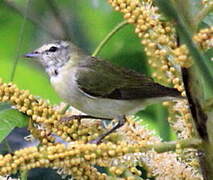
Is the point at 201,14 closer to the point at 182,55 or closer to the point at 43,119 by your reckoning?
the point at 182,55

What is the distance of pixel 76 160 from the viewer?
1270mm

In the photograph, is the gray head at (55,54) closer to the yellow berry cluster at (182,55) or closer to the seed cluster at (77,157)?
the seed cluster at (77,157)

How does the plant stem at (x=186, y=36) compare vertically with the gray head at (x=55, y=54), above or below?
below

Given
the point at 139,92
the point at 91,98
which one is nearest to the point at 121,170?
the point at 139,92

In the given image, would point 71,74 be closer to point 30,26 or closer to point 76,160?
point 30,26

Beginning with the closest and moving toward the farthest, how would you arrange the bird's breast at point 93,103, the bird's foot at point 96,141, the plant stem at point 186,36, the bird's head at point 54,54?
the plant stem at point 186,36 < the bird's foot at point 96,141 < the bird's breast at point 93,103 < the bird's head at point 54,54

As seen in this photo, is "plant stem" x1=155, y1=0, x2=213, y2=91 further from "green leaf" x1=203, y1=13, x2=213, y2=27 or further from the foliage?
"green leaf" x1=203, y1=13, x2=213, y2=27

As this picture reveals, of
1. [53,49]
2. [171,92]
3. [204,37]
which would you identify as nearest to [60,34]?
[53,49]

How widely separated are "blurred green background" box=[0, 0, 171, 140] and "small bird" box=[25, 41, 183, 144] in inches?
2.0

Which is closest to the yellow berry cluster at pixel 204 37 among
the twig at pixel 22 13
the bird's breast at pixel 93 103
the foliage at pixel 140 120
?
the foliage at pixel 140 120

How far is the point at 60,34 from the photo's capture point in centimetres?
258

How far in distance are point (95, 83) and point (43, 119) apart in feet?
3.14

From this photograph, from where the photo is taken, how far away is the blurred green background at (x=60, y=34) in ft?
7.77

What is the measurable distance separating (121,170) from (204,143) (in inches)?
7.1
